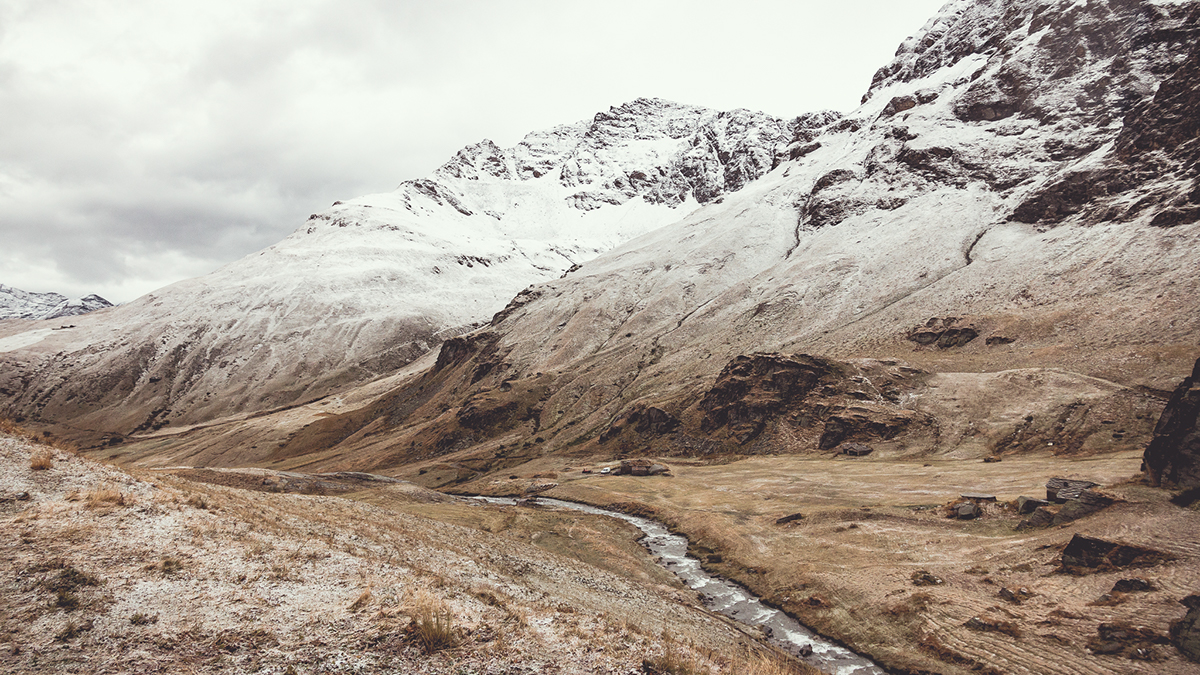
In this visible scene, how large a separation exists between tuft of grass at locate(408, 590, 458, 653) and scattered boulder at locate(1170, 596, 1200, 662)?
25.2 m

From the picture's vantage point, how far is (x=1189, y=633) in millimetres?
18984

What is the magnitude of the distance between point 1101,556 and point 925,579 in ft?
25.0

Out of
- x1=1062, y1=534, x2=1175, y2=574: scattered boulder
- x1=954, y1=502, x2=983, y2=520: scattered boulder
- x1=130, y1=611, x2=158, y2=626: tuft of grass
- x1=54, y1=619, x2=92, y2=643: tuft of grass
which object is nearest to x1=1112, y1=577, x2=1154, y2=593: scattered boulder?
x1=1062, y1=534, x2=1175, y2=574: scattered boulder

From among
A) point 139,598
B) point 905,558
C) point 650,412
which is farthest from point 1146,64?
point 139,598

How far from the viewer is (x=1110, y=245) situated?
10644cm

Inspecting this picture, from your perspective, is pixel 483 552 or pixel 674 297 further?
pixel 674 297

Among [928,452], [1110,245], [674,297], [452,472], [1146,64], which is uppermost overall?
[1146,64]

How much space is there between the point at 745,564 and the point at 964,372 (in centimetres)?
7218

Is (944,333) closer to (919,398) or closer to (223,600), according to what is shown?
(919,398)

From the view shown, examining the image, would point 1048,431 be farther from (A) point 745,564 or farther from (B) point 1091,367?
(A) point 745,564

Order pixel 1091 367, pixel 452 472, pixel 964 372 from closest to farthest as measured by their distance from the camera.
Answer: pixel 1091 367, pixel 964 372, pixel 452 472

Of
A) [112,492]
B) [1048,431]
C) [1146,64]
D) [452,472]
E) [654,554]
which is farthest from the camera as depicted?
[1146,64]

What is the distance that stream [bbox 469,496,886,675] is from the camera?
24.3m

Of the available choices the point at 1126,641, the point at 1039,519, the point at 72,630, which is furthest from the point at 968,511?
the point at 72,630
